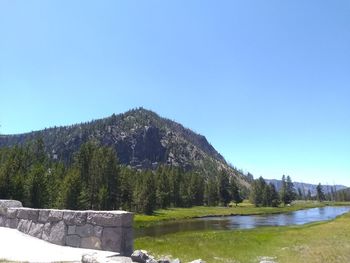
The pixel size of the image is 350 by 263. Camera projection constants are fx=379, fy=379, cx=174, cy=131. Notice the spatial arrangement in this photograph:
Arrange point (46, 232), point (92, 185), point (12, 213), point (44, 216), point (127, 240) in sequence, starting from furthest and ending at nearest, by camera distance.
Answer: point (92, 185)
point (12, 213)
point (44, 216)
point (46, 232)
point (127, 240)

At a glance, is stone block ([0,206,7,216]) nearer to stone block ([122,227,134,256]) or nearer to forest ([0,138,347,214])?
stone block ([122,227,134,256])

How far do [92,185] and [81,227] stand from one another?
99020 mm

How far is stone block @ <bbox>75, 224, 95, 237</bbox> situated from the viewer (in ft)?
48.7

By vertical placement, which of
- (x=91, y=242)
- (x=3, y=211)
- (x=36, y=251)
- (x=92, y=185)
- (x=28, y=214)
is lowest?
(x=36, y=251)

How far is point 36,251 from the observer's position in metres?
14.6

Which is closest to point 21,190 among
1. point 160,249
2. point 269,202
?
point 160,249

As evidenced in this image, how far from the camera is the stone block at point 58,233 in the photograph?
1567cm

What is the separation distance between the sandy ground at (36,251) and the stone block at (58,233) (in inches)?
9.6

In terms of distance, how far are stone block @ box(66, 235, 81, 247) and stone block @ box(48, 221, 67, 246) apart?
0.25m

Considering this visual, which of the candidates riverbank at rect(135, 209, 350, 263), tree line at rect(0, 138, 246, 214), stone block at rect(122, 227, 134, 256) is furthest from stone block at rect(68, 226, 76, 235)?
tree line at rect(0, 138, 246, 214)

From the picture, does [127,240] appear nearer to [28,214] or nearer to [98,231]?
[98,231]

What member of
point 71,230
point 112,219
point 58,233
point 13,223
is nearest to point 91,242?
point 71,230

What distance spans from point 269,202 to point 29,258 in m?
191

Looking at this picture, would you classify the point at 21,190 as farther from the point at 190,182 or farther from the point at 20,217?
the point at 190,182
